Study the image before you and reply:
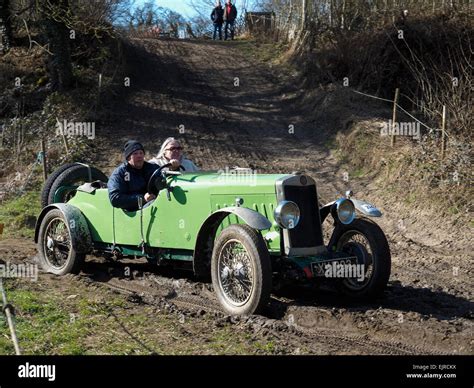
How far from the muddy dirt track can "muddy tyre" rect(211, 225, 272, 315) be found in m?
0.22

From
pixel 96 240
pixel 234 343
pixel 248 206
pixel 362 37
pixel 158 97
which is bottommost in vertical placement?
pixel 234 343

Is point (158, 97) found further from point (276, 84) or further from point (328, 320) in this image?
point (328, 320)

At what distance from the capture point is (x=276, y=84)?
2462 centimetres

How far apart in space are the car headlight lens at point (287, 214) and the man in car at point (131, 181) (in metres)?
2.01

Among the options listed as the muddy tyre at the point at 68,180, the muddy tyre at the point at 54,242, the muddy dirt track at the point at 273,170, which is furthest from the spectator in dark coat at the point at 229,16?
the muddy tyre at the point at 54,242

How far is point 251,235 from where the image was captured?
22.9ft

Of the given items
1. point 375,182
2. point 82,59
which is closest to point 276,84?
point 82,59

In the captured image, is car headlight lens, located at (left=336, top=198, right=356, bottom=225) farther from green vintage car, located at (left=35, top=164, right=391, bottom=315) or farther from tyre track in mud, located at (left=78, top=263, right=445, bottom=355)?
tyre track in mud, located at (left=78, top=263, right=445, bottom=355)

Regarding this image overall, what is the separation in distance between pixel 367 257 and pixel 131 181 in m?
3.21

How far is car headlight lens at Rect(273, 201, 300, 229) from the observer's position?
716 cm

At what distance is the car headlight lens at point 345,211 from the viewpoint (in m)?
7.87

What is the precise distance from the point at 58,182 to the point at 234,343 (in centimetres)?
519

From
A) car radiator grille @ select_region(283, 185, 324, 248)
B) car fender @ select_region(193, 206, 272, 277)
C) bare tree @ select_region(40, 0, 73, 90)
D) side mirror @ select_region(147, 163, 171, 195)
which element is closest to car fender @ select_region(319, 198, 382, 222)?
car radiator grille @ select_region(283, 185, 324, 248)
